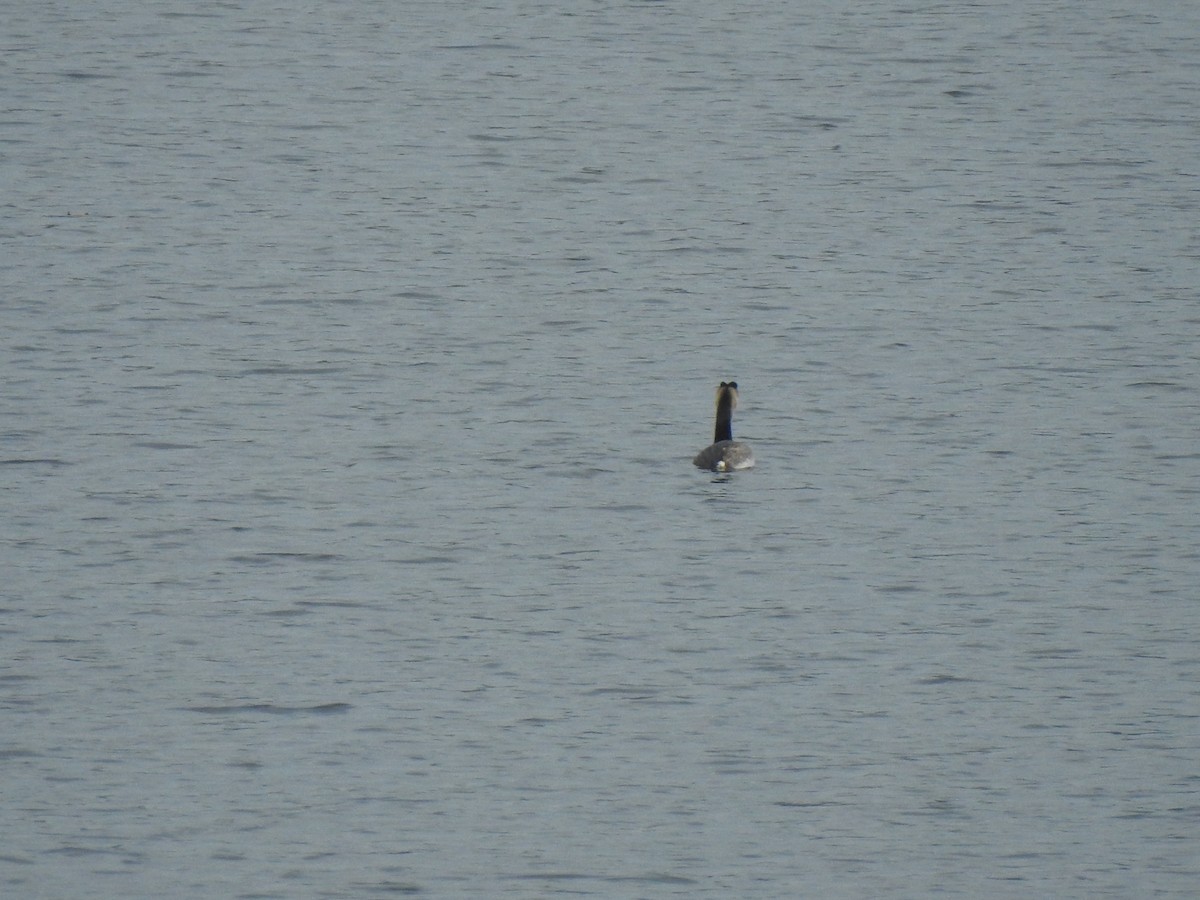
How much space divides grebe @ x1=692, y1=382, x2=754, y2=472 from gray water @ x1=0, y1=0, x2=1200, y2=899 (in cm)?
15

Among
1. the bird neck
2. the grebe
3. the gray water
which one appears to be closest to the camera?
the gray water

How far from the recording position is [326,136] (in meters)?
32.0

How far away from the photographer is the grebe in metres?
18.1

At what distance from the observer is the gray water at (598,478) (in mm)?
11602

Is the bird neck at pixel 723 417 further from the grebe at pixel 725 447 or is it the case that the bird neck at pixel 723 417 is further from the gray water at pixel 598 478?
the gray water at pixel 598 478

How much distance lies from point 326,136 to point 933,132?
28.6 feet

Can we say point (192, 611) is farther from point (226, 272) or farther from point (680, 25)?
point (680, 25)

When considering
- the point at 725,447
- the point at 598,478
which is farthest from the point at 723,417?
the point at 598,478

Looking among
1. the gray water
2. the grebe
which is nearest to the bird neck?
the grebe

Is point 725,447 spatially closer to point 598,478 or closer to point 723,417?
point 723,417

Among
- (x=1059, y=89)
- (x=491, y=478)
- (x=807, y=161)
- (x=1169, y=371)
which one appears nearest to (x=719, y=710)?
(x=491, y=478)

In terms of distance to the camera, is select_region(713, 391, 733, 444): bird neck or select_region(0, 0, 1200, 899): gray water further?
select_region(713, 391, 733, 444): bird neck

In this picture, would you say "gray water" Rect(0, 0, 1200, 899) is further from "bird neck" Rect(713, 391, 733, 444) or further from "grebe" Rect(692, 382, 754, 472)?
"bird neck" Rect(713, 391, 733, 444)

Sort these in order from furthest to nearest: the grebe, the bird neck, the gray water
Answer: the bird neck, the grebe, the gray water
